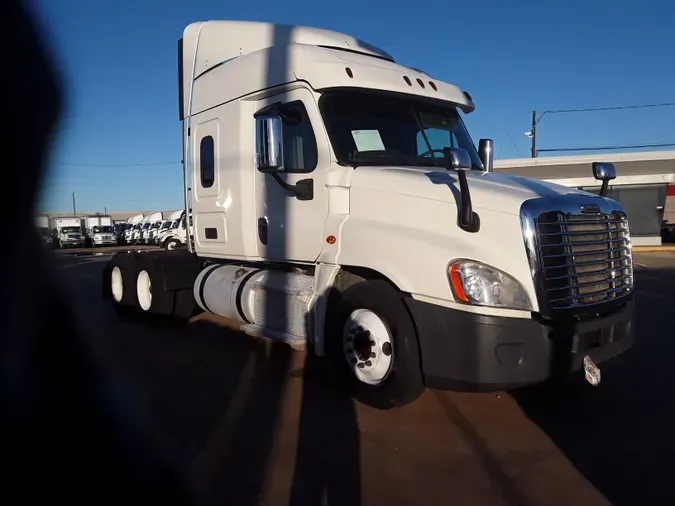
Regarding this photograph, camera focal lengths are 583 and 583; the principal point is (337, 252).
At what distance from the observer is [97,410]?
159cm

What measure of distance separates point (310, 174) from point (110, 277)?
17.6 ft

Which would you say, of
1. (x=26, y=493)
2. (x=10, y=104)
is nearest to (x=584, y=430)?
(x=26, y=493)

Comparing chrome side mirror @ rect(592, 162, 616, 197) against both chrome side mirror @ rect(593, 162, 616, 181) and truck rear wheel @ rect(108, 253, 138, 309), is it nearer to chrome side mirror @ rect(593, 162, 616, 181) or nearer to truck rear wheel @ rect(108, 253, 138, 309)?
chrome side mirror @ rect(593, 162, 616, 181)

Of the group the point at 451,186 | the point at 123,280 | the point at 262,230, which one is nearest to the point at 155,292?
the point at 123,280

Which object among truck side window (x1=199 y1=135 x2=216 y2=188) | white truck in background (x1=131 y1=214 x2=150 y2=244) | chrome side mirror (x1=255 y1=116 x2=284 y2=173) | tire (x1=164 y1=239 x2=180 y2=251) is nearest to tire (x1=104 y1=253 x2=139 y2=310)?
truck side window (x1=199 y1=135 x2=216 y2=188)

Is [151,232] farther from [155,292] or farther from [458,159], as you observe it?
[458,159]

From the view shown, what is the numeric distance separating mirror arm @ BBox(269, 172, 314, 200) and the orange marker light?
1.80m

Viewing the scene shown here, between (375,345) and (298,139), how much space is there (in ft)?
7.21

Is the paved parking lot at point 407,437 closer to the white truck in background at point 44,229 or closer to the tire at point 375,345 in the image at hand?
the tire at point 375,345

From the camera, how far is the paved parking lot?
3516 millimetres

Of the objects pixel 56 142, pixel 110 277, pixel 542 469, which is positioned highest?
pixel 56 142

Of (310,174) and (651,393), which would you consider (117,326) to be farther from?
(651,393)

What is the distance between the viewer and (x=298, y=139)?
5.68 m

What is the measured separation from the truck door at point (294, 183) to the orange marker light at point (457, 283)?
1586 millimetres
